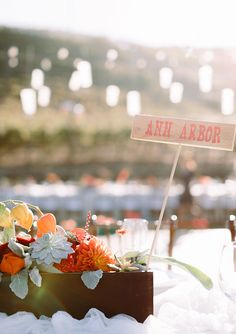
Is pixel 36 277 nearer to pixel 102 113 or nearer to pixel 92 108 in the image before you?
pixel 102 113

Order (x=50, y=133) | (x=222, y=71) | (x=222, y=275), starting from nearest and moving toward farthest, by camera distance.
Result: (x=222, y=275) → (x=50, y=133) → (x=222, y=71)

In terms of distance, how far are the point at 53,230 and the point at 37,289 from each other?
0.14m

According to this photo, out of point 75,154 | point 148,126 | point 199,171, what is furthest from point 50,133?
point 148,126

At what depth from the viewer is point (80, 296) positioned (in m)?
1.38

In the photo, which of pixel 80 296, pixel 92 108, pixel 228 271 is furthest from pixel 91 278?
pixel 92 108

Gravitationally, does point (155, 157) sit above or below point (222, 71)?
below

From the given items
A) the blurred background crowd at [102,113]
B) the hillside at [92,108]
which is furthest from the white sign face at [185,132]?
the hillside at [92,108]

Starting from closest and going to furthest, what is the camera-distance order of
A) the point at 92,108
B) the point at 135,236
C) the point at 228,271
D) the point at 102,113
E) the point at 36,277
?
1. the point at 36,277
2. the point at 228,271
3. the point at 135,236
4. the point at 102,113
5. the point at 92,108

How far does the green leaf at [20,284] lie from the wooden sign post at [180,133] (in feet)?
0.86

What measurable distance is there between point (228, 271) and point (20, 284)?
0.44 meters

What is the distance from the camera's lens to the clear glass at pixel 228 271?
56.6 inches

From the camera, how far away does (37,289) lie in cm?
138

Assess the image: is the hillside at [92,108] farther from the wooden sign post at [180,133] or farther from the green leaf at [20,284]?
the green leaf at [20,284]

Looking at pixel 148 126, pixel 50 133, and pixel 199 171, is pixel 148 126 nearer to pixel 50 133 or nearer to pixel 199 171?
pixel 199 171
